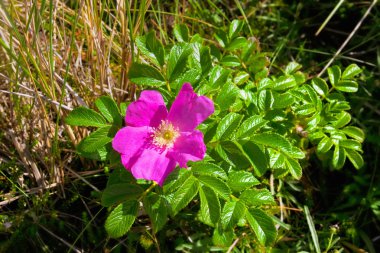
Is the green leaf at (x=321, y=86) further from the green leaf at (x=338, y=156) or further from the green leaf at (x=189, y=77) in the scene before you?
the green leaf at (x=189, y=77)

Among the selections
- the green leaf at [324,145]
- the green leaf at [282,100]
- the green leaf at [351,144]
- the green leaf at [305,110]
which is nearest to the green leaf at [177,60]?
the green leaf at [282,100]

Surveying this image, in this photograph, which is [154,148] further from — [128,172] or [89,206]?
[89,206]

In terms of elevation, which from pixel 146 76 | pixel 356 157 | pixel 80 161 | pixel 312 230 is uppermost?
pixel 146 76

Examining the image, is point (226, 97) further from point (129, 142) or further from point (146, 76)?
point (129, 142)

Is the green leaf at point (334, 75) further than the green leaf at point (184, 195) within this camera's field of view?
Yes

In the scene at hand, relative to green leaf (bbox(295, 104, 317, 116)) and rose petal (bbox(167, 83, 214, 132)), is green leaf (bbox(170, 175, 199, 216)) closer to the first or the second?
rose petal (bbox(167, 83, 214, 132))

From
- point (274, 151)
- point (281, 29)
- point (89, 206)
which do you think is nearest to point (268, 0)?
point (281, 29)

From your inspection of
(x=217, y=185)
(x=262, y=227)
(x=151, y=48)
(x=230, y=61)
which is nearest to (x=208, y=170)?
(x=217, y=185)
